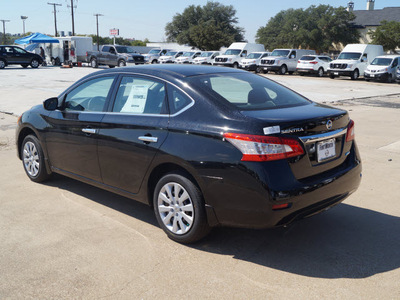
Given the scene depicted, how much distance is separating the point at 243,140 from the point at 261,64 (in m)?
32.5

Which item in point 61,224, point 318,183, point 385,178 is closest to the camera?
point 318,183

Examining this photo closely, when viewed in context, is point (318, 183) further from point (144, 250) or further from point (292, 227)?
point (144, 250)

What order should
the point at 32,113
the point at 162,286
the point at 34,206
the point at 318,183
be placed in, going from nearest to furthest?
the point at 162,286 < the point at 318,183 < the point at 34,206 < the point at 32,113

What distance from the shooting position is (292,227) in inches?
171

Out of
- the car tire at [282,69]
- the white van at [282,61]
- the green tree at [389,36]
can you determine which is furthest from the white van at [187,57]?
the green tree at [389,36]

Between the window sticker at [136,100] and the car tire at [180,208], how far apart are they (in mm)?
804

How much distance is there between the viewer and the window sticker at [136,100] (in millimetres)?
4258

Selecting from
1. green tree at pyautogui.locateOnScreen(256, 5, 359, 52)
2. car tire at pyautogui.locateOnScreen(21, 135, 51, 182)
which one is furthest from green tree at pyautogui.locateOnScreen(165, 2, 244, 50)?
car tire at pyautogui.locateOnScreen(21, 135, 51, 182)

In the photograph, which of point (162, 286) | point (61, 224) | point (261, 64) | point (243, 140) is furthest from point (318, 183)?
point (261, 64)

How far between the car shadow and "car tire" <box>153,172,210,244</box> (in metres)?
0.19

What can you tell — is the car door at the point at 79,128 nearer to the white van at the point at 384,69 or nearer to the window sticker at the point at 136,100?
the window sticker at the point at 136,100

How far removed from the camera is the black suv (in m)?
35.0

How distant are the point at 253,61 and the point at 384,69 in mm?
11214

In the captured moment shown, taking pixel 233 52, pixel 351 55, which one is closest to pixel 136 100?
pixel 351 55
